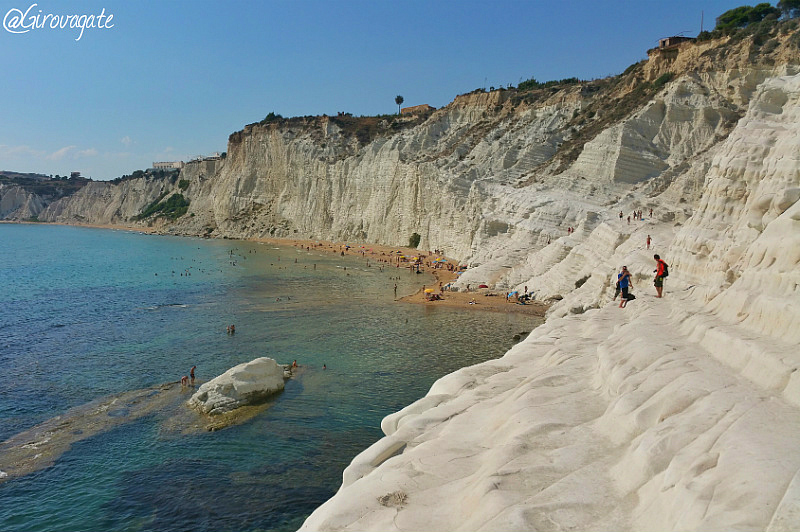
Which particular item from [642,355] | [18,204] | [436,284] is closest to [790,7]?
[436,284]

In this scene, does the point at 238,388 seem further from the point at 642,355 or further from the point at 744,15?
the point at 744,15

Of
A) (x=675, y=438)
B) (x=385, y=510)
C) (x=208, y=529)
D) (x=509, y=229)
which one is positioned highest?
(x=509, y=229)

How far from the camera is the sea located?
1302 centimetres

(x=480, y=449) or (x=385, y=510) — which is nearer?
(x=385, y=510)

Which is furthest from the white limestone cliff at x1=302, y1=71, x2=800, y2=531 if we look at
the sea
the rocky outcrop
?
the rocky outcrop

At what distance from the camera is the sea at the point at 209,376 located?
13.0 metres

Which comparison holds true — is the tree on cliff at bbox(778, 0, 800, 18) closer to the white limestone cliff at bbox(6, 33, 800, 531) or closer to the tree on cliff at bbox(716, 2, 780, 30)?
the tree on cliff at bbox(716, 2, 780, 30)

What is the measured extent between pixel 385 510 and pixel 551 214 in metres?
37.8

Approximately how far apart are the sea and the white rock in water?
55 centimetres

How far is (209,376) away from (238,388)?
12.1 feet

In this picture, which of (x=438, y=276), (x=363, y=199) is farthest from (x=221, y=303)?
(x=363, y=199)

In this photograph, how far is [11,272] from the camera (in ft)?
188

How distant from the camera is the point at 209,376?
22.0m

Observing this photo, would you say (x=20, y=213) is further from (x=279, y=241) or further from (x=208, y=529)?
(x=208, y=529)
